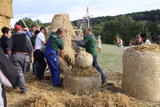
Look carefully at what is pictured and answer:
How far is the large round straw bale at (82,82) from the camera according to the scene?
9656 millimetres

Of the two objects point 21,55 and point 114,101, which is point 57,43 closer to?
point 21,55

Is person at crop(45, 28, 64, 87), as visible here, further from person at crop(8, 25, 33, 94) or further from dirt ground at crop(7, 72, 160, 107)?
person at crop(8, 25, 33, 94)

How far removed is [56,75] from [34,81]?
0.79 metres

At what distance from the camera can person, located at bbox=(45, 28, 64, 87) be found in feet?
33.2

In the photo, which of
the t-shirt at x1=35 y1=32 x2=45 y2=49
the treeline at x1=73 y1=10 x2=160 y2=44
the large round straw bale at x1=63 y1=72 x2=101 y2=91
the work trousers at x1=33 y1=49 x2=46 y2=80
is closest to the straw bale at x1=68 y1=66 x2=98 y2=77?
the large round straw bale at x1=63 y1=72 x2=101 y2=91

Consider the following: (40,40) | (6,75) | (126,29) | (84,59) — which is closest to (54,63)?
(84,59)

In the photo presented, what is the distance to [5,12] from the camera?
12.5m

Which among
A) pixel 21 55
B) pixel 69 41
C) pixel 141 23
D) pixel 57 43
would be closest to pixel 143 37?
pixel 69 41

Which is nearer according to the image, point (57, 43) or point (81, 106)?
point (81, 106)

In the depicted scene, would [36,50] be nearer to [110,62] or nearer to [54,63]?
[54,63]

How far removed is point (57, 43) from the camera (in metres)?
10.1

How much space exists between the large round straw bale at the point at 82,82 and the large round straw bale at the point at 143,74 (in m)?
1.11

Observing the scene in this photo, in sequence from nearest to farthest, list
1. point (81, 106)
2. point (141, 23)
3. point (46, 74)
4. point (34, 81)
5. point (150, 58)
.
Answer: point (81, 106), point (150, 58), point (34, 81), point (46, 74), point (141, 23)

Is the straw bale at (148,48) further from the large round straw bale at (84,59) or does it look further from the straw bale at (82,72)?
the large round straw bale at (84,59)
